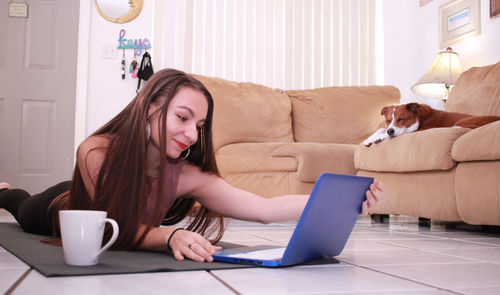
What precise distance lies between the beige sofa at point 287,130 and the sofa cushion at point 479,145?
1032mm

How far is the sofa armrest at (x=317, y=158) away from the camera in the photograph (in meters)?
3.10

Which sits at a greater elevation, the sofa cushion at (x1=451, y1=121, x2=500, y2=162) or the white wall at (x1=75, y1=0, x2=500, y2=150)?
the white wall at (x1=75, y1=0, x2=500, y2=150)

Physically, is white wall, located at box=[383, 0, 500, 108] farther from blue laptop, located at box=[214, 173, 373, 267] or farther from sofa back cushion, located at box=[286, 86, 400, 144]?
blue laptop, located at box=[214, 173, 373, 267]

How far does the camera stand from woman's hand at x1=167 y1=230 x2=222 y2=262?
Answer: 109 centimetres

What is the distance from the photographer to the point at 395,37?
5.24 metres

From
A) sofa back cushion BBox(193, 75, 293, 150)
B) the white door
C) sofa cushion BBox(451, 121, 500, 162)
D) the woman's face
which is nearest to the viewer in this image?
the woman's face

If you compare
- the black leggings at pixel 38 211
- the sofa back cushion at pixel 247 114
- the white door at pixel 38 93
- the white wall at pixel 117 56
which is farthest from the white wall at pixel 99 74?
the black leggings at pixel 38 211

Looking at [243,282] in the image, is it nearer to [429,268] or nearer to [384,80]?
[429,268]

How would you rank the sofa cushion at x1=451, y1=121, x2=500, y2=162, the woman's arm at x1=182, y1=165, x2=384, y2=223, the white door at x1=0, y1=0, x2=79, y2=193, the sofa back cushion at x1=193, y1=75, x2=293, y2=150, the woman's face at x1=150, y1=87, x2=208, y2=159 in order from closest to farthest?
the woman's face at x1=150, y1=87, x2=208, y2=159, the woman's arm at x1=182, y1=165, x2=384, y2=223, the sofa cushion at x1=451, y1=121, x2=500, y2=162, the sofa back cushion at x1=193, y1=75, x2=293, y2=150, the white door at x1=0, y1=0, x2=79, y2=193

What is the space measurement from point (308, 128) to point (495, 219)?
2.04 m

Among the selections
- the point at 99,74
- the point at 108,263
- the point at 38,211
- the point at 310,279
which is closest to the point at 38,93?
the point at 99,74

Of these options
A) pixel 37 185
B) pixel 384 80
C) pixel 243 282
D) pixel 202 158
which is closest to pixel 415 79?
pixel 384 80

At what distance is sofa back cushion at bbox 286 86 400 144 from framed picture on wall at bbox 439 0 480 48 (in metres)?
0.83

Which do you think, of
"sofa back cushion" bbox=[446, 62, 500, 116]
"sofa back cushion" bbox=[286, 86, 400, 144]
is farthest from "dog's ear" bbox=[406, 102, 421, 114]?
"sofa back cushion" bbox=[286, 86, 400, 144]
